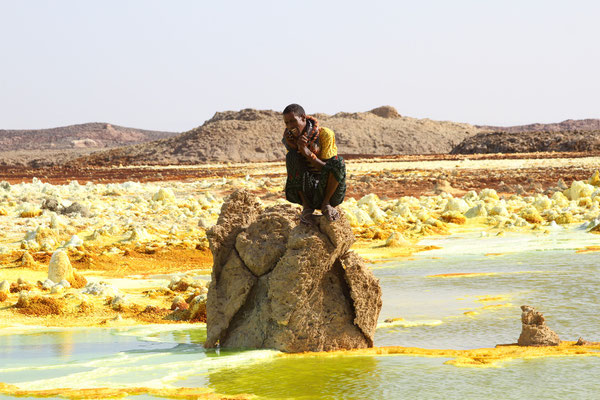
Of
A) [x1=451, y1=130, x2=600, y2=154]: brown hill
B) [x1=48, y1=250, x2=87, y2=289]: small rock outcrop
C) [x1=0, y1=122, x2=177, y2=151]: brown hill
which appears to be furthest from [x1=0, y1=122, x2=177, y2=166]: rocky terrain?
[x1=48, y1=250, x2=87, y2=289]: small rock outcrop

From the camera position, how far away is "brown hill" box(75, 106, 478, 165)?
62.7 metres

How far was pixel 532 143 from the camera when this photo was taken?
59.5 meters

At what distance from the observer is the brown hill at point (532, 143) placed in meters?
56.8

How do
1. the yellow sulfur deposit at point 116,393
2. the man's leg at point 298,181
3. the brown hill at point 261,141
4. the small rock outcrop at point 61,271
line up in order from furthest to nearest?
1. the brown hill at point 261,141
2. the small rock outcrop at point 61,271
3. the man's leg at point 298,181
4. the yellow sulfur deposit at point 116,393

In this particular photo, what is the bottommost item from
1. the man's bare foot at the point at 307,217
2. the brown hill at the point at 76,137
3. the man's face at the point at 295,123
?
the man's bare foot at the point at 307,217

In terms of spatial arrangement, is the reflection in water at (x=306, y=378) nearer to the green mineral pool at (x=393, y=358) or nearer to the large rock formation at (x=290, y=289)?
the green mineral pool at (x=393, y=358)

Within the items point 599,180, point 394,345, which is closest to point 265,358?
point 394,345

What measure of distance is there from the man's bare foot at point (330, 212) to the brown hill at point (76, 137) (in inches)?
4687

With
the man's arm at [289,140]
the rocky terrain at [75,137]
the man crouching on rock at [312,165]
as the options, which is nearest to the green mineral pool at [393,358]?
the man crouching on rock at [312,165]

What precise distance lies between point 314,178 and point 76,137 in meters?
134

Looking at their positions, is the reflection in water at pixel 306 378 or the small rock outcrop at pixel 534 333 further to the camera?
the small rock outcrop at pixel 534 333

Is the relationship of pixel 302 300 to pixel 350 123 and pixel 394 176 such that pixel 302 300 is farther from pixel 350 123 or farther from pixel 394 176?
pixel 350 123

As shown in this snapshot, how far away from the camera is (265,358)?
5.51 m

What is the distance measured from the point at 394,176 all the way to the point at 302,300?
24371mm
